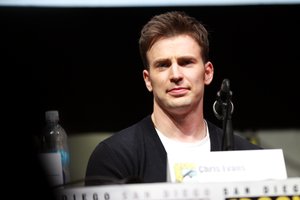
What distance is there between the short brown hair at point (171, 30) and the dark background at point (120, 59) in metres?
0.07

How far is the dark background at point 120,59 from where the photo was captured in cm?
159

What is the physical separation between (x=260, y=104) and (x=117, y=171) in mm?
756

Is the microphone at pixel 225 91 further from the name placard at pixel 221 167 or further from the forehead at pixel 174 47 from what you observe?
the forehead at pixel 174 47

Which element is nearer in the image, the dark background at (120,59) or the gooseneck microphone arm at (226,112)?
the gooseneck microphone arm at (226,112)

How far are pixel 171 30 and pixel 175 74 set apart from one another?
0.16m

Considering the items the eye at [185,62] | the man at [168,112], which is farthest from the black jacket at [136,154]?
the eye at [185,62]

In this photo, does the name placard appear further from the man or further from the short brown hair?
the short brown hair

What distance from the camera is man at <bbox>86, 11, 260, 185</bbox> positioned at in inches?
50.9

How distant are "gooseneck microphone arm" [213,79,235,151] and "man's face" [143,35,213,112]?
0.28m

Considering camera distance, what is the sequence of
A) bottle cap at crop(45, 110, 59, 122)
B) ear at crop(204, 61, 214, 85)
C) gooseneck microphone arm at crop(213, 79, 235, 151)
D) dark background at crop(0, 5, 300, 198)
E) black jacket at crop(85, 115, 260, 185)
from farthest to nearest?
dark background at crop(0, 5, 300, 198), ear at crop(204, 61, 214, 85), bottle cap at crop(45, 110, 59, 122), black jacket at crop(85, 115, 260, 185), gooseneck microphone arm at crop(213, 79, 235, 151)

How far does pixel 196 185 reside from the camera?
2.46 feet

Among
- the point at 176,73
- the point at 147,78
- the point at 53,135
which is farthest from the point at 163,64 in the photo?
the point at 53,135

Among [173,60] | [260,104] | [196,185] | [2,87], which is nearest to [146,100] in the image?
[173,60]

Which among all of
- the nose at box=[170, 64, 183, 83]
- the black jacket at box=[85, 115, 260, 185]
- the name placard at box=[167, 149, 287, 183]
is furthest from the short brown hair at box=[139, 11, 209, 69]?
the name placard at box=[167, 149, 287, 183]
